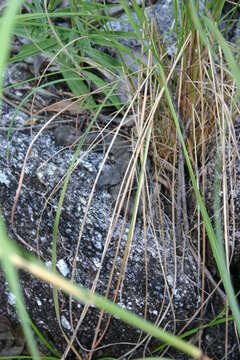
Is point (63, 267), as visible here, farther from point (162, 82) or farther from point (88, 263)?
point (162, 82)

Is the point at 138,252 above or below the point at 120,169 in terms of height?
below

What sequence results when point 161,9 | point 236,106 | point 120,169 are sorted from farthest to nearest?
point 161,9
point 120,169
point 236,106

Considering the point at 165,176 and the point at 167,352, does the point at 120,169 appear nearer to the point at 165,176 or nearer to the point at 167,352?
the point at 165,176

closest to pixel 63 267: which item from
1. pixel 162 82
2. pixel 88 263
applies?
pixel 88 263

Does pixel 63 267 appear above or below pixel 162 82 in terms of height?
below

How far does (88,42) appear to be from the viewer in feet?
3.51

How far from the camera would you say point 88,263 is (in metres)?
0.96

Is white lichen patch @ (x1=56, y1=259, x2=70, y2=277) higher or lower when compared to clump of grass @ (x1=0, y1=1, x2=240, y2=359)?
lower

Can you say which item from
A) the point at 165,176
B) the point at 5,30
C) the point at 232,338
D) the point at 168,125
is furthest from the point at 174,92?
the point at 5,30

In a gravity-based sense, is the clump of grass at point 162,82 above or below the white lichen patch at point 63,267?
above

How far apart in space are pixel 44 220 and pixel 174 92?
0.38m

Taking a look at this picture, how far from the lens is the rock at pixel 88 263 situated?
3.15 ft

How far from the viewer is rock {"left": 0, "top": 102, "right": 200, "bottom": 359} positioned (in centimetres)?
96

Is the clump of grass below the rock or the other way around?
the other way around
